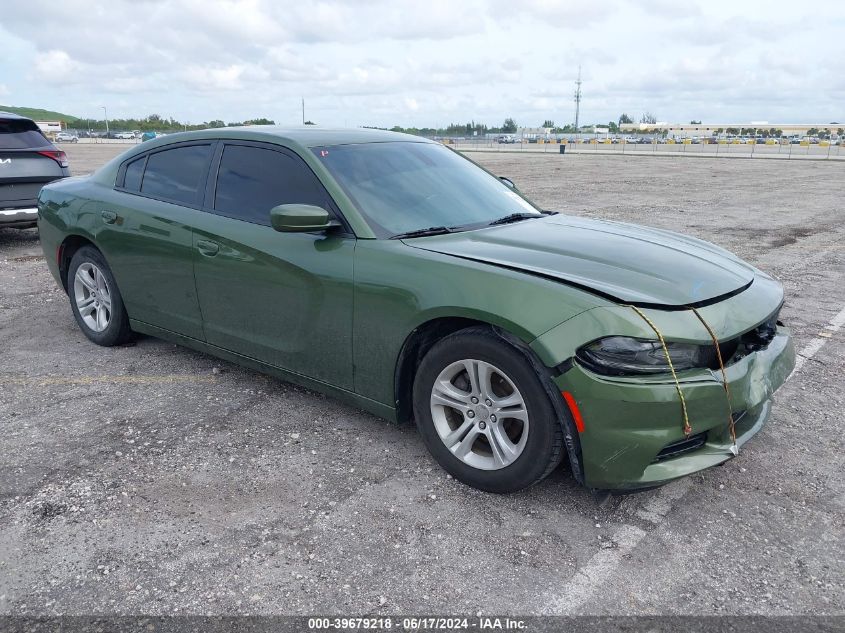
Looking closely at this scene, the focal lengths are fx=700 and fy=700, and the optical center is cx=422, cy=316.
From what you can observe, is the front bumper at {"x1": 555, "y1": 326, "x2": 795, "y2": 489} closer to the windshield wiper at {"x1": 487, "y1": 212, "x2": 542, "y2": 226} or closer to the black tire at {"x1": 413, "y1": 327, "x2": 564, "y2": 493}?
the black tire at {"x1": 413, "y1": 327, "x2": 564, "y2": 493}

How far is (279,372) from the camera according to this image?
3904mm

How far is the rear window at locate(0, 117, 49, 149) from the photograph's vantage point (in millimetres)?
8367

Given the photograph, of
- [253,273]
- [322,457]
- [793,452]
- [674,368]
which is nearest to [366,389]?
[322,457]

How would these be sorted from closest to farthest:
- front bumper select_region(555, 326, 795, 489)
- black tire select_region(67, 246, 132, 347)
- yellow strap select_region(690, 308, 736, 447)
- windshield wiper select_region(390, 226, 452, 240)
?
front bumper select_region(555, 326, 795, 489)
yellow strap select_region(690, 308, 736, 447)
windshield wiper select_region(390, 226, 452, 240)
black tire select_region(67, 246, 132, 347)

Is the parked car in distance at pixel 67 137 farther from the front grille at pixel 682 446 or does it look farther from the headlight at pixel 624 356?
the front grille at pixel 682 446

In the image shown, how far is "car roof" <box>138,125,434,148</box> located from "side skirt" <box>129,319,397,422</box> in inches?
49.0

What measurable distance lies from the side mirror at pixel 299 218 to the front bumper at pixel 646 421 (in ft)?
4.61

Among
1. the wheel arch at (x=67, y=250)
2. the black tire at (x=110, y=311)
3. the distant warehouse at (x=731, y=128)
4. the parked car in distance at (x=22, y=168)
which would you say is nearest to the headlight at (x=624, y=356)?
the black tire at (x=110, y=311)

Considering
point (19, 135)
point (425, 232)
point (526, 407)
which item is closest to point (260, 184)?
point (425, 232)

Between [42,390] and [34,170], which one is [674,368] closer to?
[42,390]

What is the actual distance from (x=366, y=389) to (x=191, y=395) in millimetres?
1402

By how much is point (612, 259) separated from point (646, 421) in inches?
34.9

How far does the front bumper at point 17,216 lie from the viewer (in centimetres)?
824

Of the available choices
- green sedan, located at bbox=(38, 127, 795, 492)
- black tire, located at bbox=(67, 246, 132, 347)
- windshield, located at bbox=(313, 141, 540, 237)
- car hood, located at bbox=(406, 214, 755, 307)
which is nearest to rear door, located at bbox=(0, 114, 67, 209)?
black tire, located at bbox=(67, 246, 132, 347)
